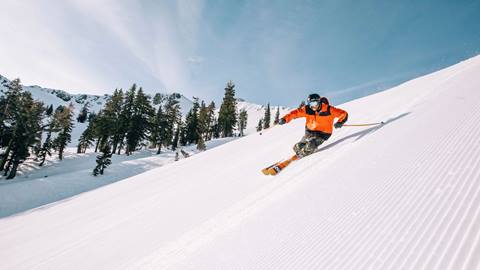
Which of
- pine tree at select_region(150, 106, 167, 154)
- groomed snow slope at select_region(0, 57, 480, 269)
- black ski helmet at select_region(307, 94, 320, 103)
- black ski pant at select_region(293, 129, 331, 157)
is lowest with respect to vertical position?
groomed snow slope at select_region(0, 57, 480, 269)

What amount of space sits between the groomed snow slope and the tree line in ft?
91.7

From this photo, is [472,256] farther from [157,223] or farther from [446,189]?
[157,223]

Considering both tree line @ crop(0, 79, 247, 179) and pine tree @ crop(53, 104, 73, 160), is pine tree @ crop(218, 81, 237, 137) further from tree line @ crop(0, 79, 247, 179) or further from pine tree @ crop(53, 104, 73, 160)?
pine tree @ crop(53, 104, 73, 160)

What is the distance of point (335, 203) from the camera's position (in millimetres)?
3250

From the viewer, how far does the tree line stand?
3269 centimetres

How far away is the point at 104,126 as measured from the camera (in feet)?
152

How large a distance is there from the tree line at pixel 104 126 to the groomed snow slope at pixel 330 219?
28.0m

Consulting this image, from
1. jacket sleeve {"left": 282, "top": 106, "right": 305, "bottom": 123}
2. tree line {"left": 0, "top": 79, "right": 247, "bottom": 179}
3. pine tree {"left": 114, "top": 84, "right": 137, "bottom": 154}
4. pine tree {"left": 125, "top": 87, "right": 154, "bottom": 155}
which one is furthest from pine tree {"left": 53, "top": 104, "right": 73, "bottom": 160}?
jacket sleeve {"left": 282, "top": 106, "right": 305, "bottom": 123}

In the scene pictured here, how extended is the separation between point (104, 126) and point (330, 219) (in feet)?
167

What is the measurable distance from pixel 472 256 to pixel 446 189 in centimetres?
111

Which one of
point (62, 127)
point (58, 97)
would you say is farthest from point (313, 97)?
point (58, 97)

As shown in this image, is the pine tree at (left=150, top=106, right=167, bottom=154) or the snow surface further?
the pine tree at (left=150, top=106, right=167, bottom=154)

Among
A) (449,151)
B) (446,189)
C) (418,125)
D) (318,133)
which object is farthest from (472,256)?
(318,133)

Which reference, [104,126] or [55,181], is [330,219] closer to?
[55,181]
